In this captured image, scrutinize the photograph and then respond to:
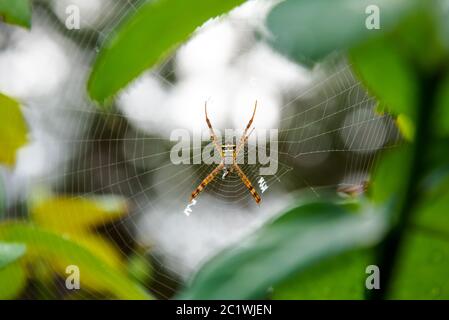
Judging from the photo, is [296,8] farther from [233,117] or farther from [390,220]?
→ [233,117]

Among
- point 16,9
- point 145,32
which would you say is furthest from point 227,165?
point 145,32

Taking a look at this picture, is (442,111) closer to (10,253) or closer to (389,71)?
(389,71)

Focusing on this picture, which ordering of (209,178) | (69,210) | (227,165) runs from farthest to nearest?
(227,165)
(209,178)
(69,210)

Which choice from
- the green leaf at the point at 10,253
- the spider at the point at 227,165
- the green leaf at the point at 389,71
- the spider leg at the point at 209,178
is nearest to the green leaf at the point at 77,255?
the green leaf at the point at 10,253

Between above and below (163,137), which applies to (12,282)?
below

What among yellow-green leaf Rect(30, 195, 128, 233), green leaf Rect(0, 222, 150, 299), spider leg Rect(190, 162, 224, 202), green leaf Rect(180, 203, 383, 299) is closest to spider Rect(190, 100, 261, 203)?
spider leg Rect(190, 162, 224, 202)

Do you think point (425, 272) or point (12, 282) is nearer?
point (425, 272)

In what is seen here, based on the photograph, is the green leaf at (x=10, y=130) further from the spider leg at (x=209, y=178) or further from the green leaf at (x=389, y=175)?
the spider leg at (x=209, y=178)
